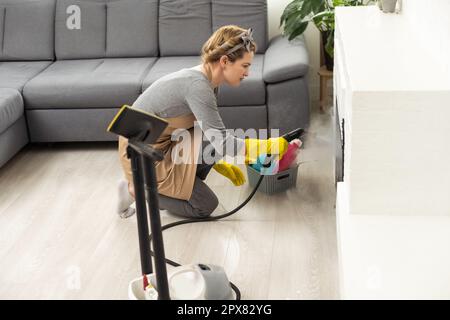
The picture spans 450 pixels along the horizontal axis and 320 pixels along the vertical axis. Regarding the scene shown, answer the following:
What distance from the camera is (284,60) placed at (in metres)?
3.69

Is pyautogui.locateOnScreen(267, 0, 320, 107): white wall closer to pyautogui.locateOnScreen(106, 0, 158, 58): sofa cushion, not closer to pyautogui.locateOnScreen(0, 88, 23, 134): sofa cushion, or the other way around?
pyautogui.locateOnScreen(106, 0, 158, 58): sofa cushion

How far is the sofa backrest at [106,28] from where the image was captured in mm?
4219

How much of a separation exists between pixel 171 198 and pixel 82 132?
1054 millimetres

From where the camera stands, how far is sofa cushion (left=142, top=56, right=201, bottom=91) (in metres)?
3.74

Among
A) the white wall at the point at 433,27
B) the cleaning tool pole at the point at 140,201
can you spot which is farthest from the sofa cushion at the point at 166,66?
the cleaning tool pole at the point at 140,201

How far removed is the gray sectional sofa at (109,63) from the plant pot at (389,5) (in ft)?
1.85

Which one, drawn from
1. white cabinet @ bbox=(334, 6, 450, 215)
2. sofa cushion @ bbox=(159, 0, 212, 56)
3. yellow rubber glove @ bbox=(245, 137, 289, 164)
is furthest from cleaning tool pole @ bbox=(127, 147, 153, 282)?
sofa cushion @ bbox=(159, 0, 212, 56)

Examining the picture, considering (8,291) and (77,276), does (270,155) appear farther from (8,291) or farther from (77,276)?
(8,291)

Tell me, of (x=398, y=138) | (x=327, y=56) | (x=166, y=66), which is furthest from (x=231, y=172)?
(x=327, y=56)

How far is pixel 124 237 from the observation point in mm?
2863

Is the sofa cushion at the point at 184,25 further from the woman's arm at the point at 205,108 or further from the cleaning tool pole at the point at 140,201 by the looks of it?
the cleaning tool pole at the point at 140,201

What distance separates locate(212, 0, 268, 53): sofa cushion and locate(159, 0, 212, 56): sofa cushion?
0.06 metres

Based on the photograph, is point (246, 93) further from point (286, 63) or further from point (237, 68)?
point (237, 68)
